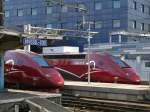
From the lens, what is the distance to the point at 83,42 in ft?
218

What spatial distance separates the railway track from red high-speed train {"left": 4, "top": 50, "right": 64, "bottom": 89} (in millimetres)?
1537

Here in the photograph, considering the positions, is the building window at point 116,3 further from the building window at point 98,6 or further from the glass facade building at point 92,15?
the building window at point 98,6

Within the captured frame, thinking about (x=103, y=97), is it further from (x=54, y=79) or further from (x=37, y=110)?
(x=37, y=110)

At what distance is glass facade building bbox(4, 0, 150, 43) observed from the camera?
213ft

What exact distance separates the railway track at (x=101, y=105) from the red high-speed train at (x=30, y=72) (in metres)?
1.54

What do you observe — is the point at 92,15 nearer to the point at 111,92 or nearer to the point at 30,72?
the point at 30,72

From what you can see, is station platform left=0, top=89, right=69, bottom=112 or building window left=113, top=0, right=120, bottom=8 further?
building window left=113, top=0, right=120, bottom=8

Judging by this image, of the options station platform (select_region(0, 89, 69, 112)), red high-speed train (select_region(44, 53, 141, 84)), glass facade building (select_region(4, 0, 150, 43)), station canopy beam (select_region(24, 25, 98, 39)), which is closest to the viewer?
station platform (select_region(0, 89, 69, 112))

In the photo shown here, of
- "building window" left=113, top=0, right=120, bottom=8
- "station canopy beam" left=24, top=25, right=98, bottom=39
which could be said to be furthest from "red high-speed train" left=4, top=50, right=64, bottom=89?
"building window" left=113, top=0, right=120, bottom=8

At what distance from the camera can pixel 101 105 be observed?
18625 millimetres

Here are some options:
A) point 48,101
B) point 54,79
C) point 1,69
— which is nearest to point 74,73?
point 54,79

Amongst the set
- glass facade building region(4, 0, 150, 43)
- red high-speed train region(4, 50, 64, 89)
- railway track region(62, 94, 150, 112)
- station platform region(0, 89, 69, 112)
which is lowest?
railway track region(62, 94, 150, 112)

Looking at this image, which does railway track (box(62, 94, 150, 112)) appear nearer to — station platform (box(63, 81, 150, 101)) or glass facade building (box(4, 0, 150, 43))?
station platform (box(63, 81, 150, 101))

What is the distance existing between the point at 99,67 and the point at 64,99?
5.85 metres
